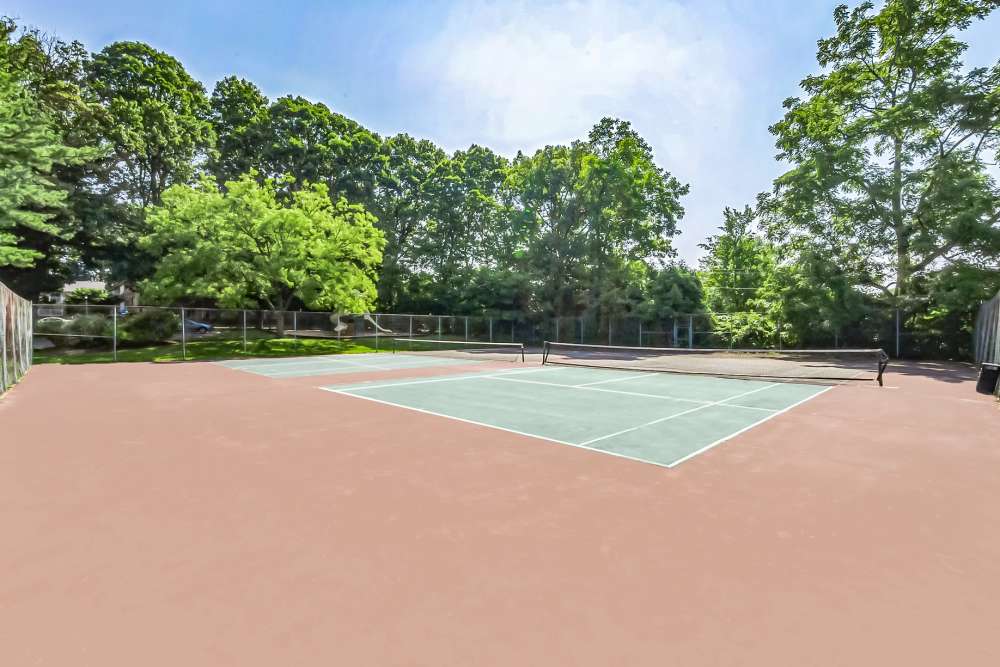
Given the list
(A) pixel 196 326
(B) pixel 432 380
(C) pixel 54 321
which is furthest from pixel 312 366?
(A) pixel 196 326

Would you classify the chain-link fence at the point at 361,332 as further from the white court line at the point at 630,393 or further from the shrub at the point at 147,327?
the white court line at the point at 630,393

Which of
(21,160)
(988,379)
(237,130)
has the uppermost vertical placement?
(237,130)

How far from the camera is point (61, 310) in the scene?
20656mm

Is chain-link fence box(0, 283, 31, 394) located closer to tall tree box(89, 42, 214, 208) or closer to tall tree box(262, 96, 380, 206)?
tall tree box(89, 42, 214, 208)

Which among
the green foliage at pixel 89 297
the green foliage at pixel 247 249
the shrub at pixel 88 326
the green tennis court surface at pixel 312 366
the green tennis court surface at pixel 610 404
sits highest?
the green foliage at pixel 247 249

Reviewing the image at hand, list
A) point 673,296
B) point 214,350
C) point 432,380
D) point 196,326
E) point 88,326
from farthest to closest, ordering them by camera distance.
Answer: point 196,326, point 673,296, point 214,350, point 88,326, point 432,380

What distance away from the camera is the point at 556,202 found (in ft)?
125

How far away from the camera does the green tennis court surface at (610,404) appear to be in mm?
6766

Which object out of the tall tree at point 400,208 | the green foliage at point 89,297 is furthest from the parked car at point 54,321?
the tall tree at point 400,208

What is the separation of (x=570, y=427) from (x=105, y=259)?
31364mm

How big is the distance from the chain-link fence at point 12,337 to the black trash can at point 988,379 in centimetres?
2364

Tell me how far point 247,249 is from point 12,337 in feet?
36.2

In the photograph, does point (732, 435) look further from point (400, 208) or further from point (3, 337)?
point (400, 208)

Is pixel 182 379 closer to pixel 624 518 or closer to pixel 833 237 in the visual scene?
pixel 624 518
